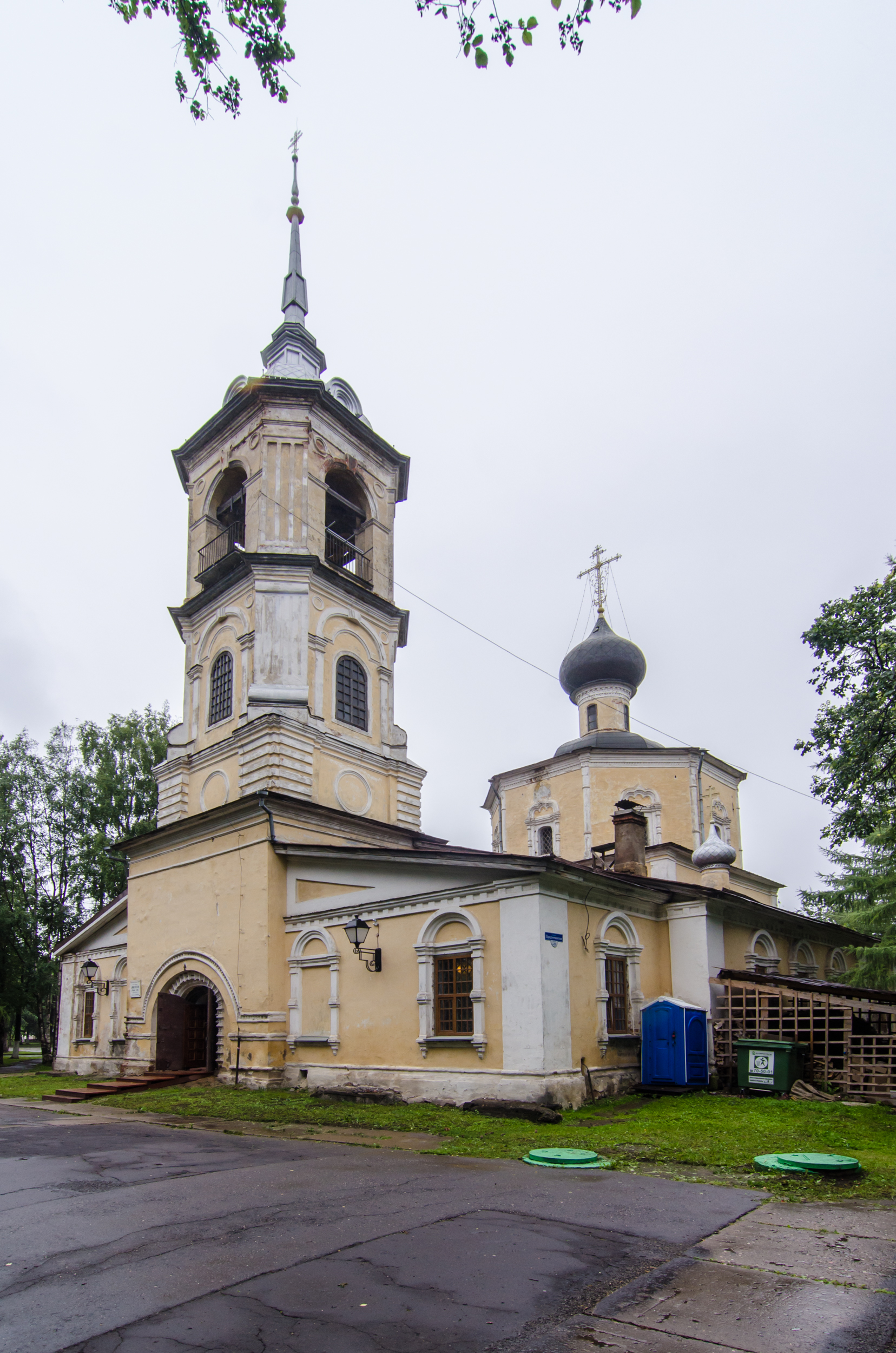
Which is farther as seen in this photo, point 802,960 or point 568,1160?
point 802,960

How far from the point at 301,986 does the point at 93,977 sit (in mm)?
11582

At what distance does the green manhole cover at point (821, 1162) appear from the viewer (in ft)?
25.0

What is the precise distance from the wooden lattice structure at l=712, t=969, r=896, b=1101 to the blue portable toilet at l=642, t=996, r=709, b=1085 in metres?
0.57

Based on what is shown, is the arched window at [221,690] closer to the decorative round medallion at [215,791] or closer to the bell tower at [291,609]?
the bell tower at [291,609]

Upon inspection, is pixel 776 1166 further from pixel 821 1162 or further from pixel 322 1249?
pixel 322 1249

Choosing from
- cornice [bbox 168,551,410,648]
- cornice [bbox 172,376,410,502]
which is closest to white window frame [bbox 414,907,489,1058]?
cornice [bbox 168,551,410,648]

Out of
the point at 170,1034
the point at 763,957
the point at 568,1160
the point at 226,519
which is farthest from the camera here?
the point at 226,519

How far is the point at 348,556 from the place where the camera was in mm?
23422

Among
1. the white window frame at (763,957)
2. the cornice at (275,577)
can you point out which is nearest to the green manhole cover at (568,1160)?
the white window frame at (763,957)

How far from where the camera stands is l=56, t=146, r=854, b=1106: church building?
13.5 meters

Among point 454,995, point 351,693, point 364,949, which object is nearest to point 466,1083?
point 454,995

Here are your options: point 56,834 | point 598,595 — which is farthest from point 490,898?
point 56,834

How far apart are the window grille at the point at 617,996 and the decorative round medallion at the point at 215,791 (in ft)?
29.7

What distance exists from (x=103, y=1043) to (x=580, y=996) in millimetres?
15467
